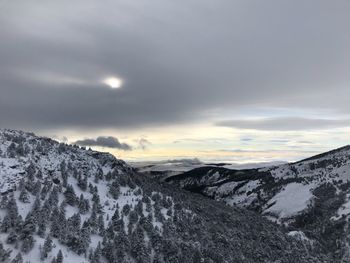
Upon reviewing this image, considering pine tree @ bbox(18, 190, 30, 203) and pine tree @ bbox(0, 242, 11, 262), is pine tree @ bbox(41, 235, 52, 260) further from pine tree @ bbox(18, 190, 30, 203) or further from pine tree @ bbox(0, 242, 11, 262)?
pine tree @ bbox(18, 190, 30, 203)

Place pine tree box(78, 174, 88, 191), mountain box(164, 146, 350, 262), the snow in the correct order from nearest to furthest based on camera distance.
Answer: pine tree box(78, 174, 88, 191), mountain box(164, 146, 350, 262), the snow

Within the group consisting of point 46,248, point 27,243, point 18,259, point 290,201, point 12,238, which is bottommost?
point 290,201

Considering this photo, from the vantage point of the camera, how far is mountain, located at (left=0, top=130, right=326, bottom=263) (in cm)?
5397

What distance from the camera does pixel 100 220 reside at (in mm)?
61750

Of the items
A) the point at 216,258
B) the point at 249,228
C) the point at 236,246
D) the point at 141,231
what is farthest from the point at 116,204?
the point at 249,228

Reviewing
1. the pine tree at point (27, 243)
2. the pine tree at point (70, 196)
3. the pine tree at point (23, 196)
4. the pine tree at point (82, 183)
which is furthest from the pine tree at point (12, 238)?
the pine tree at point (82, 183)

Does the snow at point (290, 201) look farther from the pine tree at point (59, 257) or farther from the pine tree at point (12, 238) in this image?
the pine tree at point (12, 238)

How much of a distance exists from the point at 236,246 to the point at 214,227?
5480 millimetres

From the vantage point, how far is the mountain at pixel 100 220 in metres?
54.0

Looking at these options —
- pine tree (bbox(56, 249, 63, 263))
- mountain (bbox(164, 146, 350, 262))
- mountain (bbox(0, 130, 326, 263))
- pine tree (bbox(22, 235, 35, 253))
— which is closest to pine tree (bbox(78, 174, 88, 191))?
mountain (bbox(0, 130, 326, 263))

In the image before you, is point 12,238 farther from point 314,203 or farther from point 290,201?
point 290,201

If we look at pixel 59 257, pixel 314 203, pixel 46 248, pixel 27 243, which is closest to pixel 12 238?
pixel 27 243

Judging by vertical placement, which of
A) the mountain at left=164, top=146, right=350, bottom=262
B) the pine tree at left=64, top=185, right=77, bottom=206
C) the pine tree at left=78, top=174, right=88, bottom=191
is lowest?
the mountain at left=164, top=146, right=350, bottom=262

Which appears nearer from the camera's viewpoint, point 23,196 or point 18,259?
point 18,259
